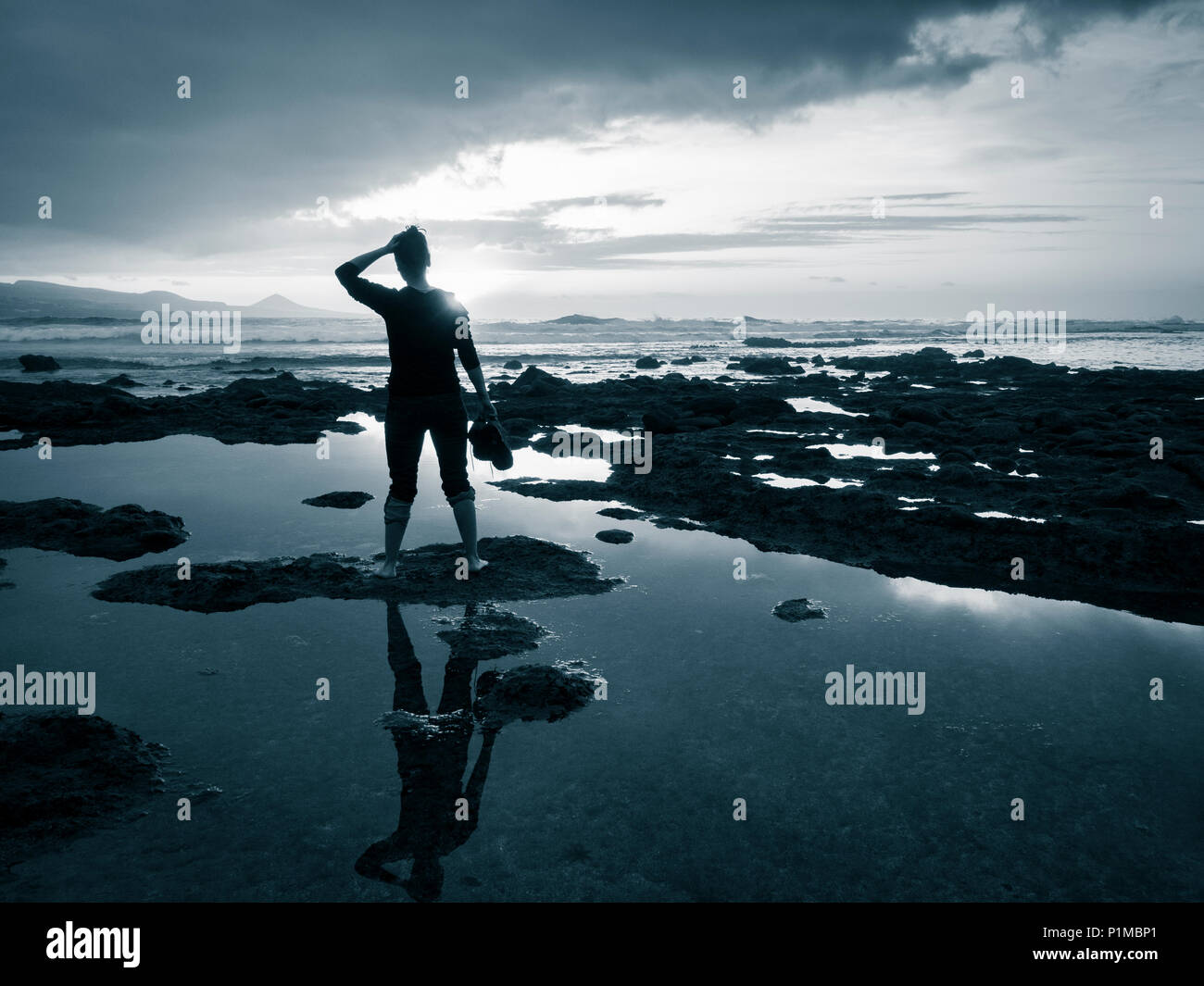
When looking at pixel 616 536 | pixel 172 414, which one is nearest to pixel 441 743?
pixel 616 536

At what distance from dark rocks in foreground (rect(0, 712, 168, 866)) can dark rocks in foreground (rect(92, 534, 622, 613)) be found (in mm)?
1540

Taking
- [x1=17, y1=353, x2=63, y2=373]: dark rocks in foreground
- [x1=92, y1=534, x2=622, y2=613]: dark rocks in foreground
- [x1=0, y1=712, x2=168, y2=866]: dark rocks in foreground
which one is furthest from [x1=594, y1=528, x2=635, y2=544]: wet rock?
[x1=17, y1=353, x2=63, y2=373]: dark rocks in foreground

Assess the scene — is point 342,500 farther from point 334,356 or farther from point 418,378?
point 334,356

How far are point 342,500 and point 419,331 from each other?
121 inches

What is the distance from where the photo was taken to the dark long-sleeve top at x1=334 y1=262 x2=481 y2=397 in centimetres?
511

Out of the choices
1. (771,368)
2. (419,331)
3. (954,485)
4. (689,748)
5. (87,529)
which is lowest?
(689,748)

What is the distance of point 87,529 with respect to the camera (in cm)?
624

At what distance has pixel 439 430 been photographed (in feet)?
17.9

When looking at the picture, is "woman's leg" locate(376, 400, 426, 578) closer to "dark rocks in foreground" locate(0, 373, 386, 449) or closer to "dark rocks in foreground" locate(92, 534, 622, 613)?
"dark rocks in foreground" locate(92, 534, 622, 613)

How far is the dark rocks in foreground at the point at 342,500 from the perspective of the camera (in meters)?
7.56

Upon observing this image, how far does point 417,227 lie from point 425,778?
12.7 ft
